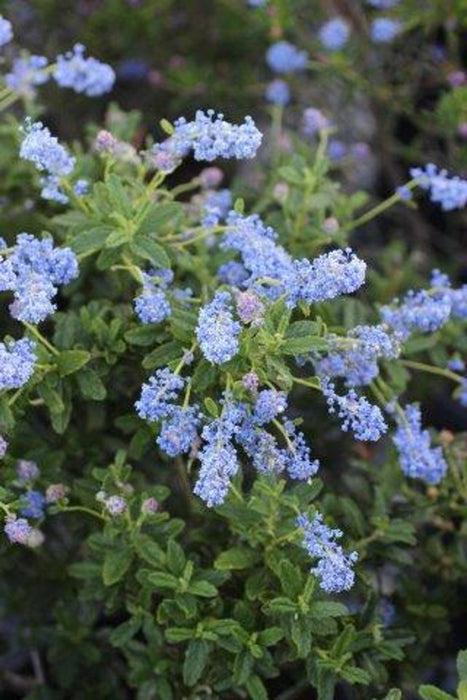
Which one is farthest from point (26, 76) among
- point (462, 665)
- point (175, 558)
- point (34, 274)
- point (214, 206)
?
point (462, 665)

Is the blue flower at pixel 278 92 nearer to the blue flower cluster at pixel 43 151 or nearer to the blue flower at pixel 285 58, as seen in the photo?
the blue flower at pixel 285 58

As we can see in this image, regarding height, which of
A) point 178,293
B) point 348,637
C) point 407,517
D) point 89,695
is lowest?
point 89,695

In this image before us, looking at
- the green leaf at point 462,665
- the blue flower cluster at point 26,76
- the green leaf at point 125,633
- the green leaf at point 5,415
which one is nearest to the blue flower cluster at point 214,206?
the blue flower cluster at point 26,76

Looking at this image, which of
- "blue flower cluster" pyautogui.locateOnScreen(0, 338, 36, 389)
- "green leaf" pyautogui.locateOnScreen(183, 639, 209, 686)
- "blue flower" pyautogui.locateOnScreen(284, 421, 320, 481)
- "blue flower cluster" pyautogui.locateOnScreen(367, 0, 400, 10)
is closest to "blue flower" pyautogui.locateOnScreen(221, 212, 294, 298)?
"blue flower" pyautogui.locateOnScreen(284, 421, 320, 481)

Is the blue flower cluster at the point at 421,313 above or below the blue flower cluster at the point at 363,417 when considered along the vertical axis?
above

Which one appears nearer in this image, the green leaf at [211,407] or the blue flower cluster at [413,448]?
the green leaf at [211,407]

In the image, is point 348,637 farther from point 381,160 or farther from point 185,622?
point 381,160

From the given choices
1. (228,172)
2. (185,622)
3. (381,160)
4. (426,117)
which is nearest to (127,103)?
(228,172)
